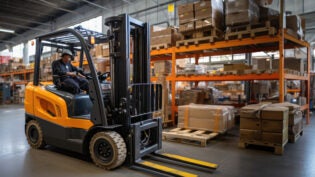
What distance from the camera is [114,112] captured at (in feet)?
12.6

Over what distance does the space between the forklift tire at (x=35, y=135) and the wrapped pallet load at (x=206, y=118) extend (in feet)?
11.6

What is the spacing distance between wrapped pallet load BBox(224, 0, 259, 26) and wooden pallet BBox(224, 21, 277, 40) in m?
0.19

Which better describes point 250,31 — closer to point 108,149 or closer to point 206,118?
point 206,118

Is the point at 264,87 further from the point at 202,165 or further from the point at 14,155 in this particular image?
the point at 14,155

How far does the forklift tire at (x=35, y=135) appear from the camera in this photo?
4663 mm

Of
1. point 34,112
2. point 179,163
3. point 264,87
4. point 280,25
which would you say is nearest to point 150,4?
point 264,87

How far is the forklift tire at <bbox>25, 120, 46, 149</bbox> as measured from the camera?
466cm

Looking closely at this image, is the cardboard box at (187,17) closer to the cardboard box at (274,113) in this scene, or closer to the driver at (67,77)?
the cardboard box at (274,113)

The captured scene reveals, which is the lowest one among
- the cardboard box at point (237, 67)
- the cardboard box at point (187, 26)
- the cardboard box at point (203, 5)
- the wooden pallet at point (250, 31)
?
the cardboard box at point (237, 67)

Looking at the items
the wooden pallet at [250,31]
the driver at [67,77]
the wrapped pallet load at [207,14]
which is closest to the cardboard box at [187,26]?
the wrapped pallet load at [207,14]

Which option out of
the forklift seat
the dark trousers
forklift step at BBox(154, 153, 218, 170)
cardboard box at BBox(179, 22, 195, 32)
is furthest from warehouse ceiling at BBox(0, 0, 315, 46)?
the forklift seat

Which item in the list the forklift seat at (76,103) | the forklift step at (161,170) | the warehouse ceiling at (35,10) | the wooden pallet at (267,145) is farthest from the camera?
the warehouse ceiling at (35,10)

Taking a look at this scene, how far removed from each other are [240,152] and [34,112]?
15.1 ft

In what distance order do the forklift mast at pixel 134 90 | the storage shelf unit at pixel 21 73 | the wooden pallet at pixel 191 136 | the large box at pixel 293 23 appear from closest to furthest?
the forklift mast at pixel 134 90, the wooden pallet at pixel 191 136, the large box at pixel 293 23, the storage shelf unit at pixel 21 73
